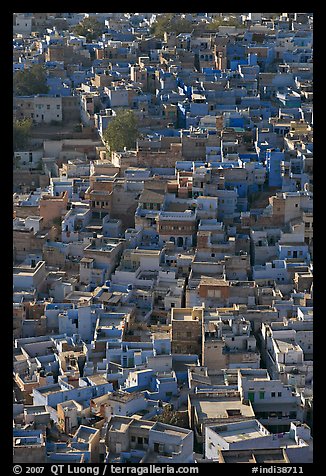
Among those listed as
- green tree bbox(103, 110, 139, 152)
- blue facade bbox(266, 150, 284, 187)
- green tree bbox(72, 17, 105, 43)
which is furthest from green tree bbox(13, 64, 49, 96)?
blue facade bbox(266, 150, 284, 187)

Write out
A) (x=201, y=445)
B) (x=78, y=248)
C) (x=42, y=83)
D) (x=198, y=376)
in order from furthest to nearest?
1. (x=42, y=83)
2. (x=78, y=248)
3. (x=198, y=376)
4. (x=201, y=445)

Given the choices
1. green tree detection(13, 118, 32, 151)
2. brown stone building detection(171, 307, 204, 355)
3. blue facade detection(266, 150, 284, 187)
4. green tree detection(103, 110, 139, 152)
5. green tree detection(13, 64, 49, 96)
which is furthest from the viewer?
green tree detection(13, 64, 49, 96)

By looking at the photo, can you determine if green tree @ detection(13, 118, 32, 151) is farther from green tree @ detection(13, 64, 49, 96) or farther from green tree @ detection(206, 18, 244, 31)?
green tree @ detection(206, 18, 244, 31)

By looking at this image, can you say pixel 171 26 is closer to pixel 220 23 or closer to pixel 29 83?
pixel 220 23

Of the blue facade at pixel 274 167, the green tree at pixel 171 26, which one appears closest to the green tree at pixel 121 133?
the blue facade at pixel 274 167

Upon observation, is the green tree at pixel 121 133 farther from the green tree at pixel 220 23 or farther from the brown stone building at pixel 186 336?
the green tree at pixel 220 23

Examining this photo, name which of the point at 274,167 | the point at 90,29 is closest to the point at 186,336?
the point at 274,167
